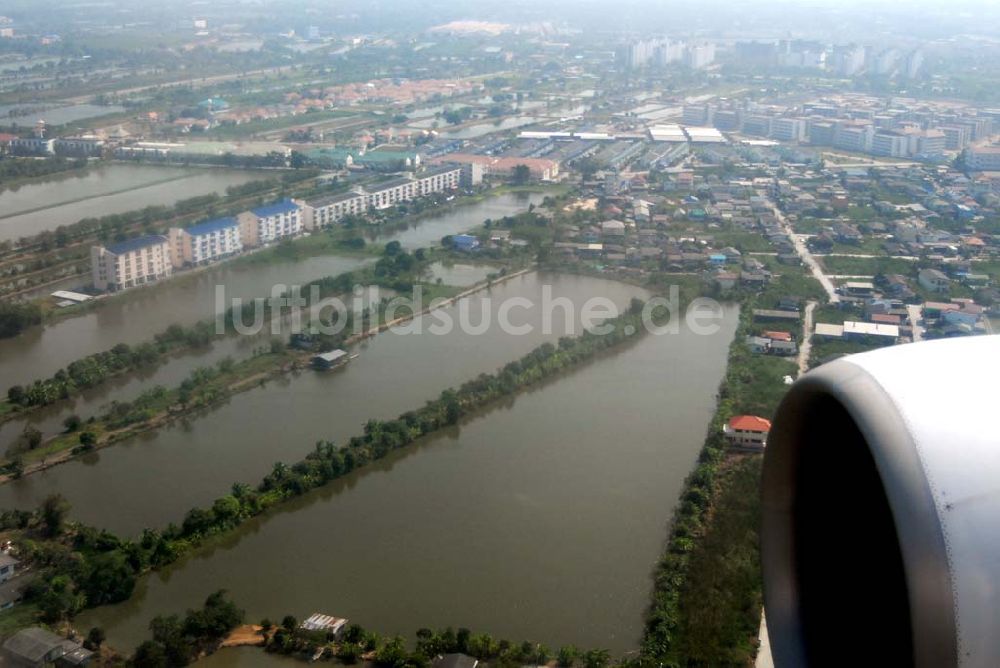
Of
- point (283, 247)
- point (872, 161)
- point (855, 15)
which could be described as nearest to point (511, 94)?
point (872, 161)

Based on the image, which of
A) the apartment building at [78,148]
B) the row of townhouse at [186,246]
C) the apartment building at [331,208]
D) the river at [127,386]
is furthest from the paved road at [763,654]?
the apartment building at [78,148]

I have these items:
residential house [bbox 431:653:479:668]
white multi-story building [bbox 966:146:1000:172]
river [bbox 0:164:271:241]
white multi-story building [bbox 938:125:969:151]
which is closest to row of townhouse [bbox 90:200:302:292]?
river [bbox 0:164:271:241]

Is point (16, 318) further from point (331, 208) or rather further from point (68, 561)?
point (331, 208)

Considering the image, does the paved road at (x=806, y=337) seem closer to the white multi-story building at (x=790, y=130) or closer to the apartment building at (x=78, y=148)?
the white multi-story building at (x=790, y=130)

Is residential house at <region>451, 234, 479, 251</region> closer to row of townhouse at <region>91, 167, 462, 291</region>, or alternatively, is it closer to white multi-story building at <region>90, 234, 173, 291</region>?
row of townhouse at <region>91, 167, 462, 291</region>

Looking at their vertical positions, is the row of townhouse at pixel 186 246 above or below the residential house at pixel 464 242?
above

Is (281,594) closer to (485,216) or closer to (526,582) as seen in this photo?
(526,582)

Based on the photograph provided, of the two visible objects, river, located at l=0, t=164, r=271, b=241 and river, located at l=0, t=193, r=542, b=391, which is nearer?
river, located at l=0, t=193, r=542, b=391
